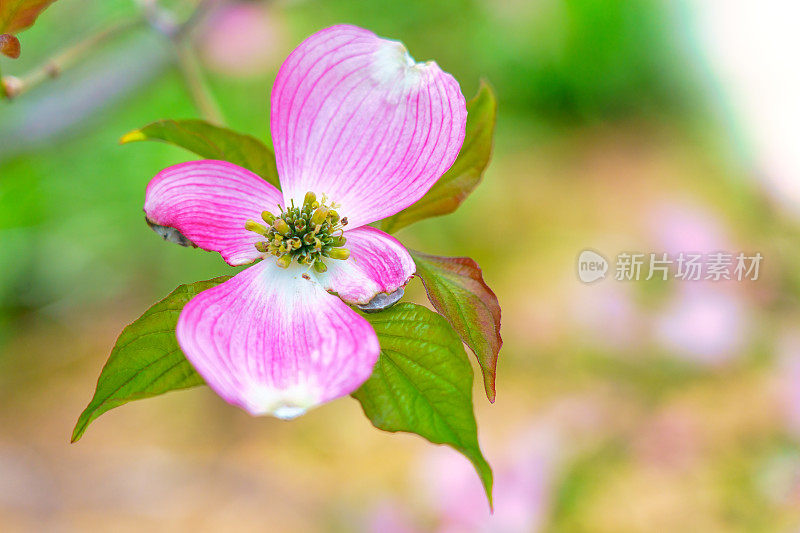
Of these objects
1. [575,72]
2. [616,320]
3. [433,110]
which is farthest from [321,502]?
[575,72]

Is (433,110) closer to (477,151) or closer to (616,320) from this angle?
(477,151)

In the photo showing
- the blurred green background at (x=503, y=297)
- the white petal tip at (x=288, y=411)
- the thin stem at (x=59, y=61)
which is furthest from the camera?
the blurred green background at (x=503, y=297)

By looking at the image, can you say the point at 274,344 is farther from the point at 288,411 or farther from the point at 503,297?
the point at 503,297

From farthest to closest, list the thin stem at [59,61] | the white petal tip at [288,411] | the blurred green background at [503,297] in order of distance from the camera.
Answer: the blurred green background at [503,297]
the thin stem at [59,61]
the white petal tip at [288,411]

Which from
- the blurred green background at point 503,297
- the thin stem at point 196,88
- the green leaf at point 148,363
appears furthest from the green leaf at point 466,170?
the blurred green background at point 503,297

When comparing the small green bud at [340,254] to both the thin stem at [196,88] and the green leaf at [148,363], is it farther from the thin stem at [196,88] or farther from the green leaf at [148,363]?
the thin stem at [196,88]

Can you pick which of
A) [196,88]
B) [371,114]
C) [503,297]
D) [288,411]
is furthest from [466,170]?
[503,297]

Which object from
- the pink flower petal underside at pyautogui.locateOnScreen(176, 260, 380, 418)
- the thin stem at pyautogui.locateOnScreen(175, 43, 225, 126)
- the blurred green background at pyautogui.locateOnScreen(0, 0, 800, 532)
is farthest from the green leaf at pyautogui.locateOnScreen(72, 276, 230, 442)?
the blurred green background at pyautogui.locateOnScreen(0, 0, 800, 532)
